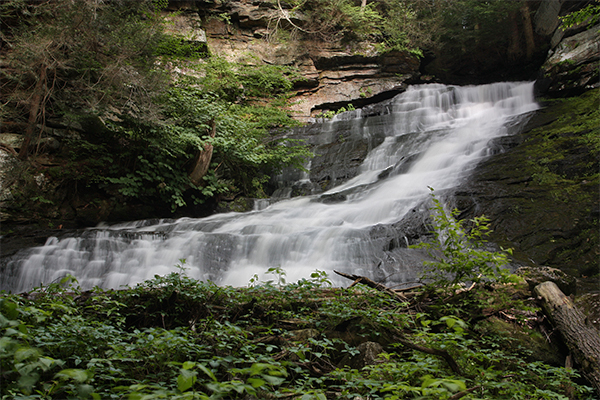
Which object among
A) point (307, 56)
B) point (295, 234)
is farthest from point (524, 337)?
point (307, 56)

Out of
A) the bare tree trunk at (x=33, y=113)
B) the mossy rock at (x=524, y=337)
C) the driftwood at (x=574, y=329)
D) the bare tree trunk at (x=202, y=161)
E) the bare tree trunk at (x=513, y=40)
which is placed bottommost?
the mossy rock at (x=524, y=337)

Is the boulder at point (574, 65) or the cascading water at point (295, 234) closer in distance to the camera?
the cascading water at point (295, 234)

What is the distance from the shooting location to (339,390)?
2.11 metres

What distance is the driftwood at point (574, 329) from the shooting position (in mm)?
2441

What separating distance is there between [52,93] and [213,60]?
7130 millimetres

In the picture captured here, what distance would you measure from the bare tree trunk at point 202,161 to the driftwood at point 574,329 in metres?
7.50

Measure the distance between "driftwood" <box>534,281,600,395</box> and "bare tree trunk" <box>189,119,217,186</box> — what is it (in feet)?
24.6

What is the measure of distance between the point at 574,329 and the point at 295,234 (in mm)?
4581

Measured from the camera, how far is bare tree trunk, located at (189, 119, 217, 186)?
8.79m

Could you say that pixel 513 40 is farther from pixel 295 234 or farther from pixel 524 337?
pixel 524 337

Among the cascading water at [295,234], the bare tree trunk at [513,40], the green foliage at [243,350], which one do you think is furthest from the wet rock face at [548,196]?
the bare tree trunk at [513,40]

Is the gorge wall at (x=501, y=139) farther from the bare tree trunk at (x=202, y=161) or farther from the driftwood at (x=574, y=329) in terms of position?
the driftwood at (x=574, y=329)

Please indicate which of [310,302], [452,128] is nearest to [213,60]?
[452,128]

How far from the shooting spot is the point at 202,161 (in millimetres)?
8867
